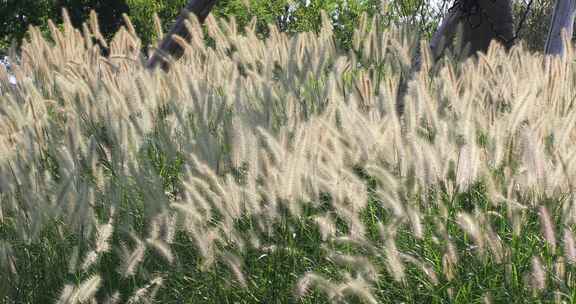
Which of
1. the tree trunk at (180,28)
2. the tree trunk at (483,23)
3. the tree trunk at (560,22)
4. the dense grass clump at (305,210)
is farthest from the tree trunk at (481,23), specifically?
the dense grass clump at (305,210)

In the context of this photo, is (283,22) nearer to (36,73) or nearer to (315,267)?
(36,73)

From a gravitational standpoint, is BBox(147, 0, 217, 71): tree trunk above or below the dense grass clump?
above

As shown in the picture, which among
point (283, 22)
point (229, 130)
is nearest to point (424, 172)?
point (229, 130)

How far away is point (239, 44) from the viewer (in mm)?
3732

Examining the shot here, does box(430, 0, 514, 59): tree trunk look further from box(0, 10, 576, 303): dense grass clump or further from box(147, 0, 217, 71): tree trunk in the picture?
box(0, 10, 576, 303): dense grass clump

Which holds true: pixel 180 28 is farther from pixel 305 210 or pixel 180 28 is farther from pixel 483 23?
pixel 305 210

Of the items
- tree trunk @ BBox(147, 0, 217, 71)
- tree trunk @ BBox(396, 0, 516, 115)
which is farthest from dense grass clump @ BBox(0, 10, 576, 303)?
tree trunk @ BBox(396, 0, 516, 115)

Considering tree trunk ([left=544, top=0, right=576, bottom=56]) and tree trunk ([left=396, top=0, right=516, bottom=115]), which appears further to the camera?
tree trunk ([left=544, top=0, right=576, bottom=56])

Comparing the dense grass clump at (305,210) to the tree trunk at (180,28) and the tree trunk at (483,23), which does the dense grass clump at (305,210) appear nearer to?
the tree trunk at (180,28)

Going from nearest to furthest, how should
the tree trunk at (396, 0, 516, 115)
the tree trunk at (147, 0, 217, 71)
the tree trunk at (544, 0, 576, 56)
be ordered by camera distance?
the tree trunk at (147, 0, 217, 71) < the tree trunk at (396, 0, 516, 115) < the tree trunk at (544, 0, 576, 56)

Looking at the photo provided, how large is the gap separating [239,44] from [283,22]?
9492mm

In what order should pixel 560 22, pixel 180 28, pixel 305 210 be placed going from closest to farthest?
pixel 305 210 < pixel 180 28 < pixel 560 22

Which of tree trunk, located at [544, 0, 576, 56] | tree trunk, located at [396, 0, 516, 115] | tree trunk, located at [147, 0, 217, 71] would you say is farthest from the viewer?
tree trunk, located at [544, 0, 576, 56]

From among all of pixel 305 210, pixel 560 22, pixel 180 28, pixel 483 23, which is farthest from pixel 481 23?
pixel 305 210
